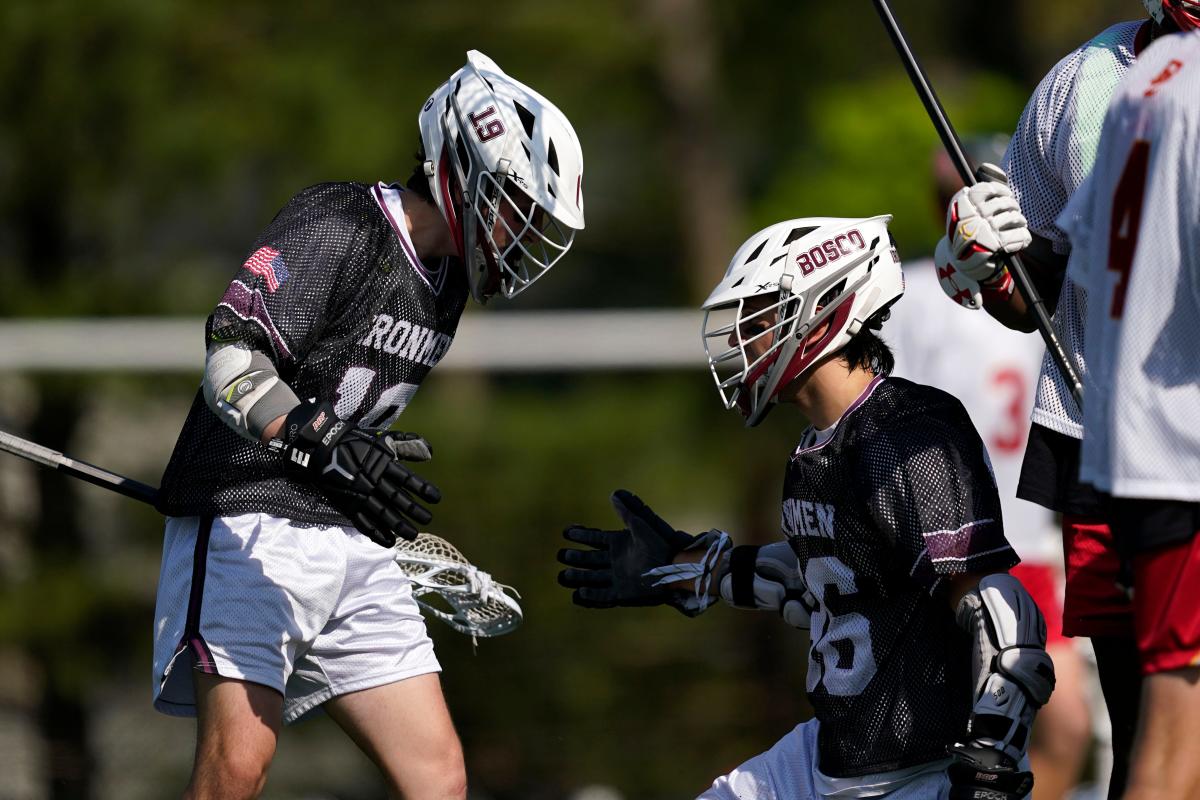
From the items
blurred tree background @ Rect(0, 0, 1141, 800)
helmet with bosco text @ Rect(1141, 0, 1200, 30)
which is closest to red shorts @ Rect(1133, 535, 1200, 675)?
helmet with bosco text @ Rect(1141, 0, 1200, 30)

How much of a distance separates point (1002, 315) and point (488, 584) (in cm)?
154

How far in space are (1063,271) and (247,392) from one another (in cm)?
176

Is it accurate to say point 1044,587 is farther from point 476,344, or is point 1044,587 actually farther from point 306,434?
point 476,344

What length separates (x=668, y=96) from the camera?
12117mm

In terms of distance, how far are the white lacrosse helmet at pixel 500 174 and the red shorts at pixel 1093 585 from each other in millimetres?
1303

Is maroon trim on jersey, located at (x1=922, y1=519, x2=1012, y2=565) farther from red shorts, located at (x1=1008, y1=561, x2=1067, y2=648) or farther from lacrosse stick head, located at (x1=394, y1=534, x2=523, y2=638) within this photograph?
red shorts, located at (x1=1008, y1=561, x2=1067, y2=648)

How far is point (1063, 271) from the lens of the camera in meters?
3.57

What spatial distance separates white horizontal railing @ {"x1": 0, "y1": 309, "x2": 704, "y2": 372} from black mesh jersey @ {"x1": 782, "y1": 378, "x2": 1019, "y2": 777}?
5458 mm

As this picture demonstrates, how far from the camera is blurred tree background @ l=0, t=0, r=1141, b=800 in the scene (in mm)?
7438

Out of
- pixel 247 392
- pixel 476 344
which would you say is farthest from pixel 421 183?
pixel 476 344

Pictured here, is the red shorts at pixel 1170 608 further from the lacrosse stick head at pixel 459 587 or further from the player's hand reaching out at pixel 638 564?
the lacrosse stick head at pixel 459 587

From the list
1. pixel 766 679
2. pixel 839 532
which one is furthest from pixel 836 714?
pixel 766 679

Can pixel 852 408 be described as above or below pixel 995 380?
above

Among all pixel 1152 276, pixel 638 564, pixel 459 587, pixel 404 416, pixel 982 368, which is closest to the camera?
pixel 1152 276
